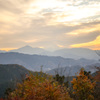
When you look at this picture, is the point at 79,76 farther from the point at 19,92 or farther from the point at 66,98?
the point at 19,92

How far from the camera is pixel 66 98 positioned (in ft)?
33.2

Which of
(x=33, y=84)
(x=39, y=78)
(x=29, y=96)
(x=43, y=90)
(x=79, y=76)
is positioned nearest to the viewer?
(x=29, y=96)

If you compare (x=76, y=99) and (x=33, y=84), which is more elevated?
(x=33, y=84)

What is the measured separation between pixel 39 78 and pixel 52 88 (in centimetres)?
231

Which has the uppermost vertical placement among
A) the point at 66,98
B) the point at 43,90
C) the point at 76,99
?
the point at 43,90

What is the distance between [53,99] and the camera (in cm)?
877

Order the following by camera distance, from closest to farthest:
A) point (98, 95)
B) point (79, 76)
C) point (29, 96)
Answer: point (29, 96), point (79, 76), point (98, 95)

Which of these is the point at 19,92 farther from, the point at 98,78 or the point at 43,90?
the point at 98,78

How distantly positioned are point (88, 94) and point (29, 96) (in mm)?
6956

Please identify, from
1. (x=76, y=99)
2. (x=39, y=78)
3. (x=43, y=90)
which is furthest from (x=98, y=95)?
(x=43, y=90)

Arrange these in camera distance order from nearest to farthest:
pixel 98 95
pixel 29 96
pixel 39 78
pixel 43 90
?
pixel 29 96 → pixel 43 90 → pixel 39 78 → pixel 98 95

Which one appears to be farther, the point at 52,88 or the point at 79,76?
the point at 79,76

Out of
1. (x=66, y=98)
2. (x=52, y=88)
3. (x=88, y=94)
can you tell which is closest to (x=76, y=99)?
(x=88, y=94)

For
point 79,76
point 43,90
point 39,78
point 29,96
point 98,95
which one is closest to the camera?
point 29,96
